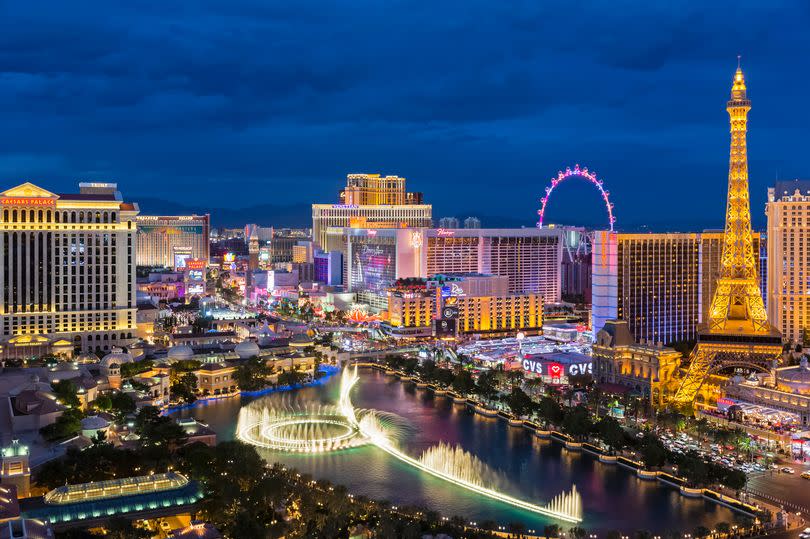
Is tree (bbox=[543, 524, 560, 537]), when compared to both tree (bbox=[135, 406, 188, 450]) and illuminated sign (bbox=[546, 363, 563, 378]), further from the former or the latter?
illuminated sign (bbox=[546, 363, 563, 378])

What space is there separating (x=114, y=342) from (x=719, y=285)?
3771 centimetres

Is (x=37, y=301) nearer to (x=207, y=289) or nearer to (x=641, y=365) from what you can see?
(x=641, y=365)

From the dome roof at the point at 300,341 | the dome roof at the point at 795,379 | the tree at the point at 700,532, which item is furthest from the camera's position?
the dome roof at the point at 300,341

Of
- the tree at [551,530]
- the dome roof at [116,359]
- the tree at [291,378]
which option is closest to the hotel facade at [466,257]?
the tree at [291,378]

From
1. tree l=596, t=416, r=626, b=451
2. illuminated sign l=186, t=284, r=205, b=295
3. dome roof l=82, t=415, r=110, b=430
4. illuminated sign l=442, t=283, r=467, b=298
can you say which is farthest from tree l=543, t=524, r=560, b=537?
illuminated sign l=186, t=284, r=205, b=295

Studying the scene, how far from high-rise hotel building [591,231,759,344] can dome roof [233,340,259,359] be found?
76.4 feet

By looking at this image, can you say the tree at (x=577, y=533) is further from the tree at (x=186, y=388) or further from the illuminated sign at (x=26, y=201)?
the illuminated sign at (x=26, y=201)

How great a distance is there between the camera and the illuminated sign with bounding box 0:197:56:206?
51094mm

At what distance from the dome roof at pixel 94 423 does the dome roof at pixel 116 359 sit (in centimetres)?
1036

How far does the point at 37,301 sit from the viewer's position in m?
52.2

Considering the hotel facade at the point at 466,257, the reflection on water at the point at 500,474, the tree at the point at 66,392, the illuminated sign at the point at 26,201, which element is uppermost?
the illuminated sign at the point at 26,201

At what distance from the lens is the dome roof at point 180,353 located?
4934 centimetres

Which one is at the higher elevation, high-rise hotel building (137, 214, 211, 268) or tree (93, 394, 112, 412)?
high-rise hotel building (137, 214, 211, 268)

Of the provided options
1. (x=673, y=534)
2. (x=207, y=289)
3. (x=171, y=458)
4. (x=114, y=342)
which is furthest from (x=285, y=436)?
(x=207, y=289)
